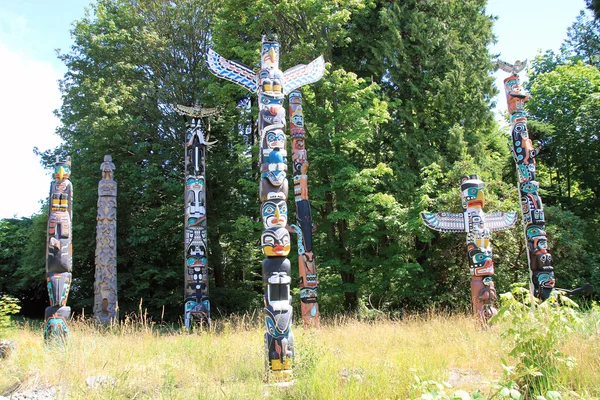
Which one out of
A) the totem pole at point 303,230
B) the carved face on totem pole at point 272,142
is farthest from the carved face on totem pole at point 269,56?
the totem pole at point 303,230

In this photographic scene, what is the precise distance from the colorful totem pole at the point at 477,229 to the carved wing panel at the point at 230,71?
3907 mm

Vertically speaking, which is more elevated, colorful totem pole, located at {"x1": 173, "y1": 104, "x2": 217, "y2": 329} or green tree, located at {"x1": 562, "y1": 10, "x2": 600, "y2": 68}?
green tree, located at {"x1": 562, "y1": 10, "x2": 600, "y2": 68}

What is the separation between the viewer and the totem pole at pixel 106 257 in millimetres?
11453

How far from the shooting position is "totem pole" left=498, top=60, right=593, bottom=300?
30.3 feet

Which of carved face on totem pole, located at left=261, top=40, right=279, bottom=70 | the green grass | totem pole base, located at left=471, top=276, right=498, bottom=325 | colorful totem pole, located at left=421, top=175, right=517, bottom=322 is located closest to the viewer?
the green grass

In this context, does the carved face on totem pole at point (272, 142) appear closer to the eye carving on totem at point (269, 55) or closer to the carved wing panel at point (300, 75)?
the carved wing panel at point (300, 75)

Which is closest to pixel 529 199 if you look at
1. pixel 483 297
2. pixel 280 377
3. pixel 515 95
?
pixel 515 95

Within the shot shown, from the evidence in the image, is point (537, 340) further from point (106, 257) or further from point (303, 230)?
point (106, 257)

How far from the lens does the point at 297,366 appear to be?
5.31m

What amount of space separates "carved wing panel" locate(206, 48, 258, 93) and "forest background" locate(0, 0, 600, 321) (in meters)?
5.05

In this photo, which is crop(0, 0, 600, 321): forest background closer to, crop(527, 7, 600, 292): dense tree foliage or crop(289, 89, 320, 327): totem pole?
crop(527, 7, 600, 292): dense tree foliage

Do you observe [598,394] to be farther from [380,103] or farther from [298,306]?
[298,306]

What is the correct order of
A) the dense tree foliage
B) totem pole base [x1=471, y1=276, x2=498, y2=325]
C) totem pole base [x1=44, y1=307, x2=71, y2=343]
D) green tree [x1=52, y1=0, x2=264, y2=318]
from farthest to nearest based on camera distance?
the dense tree foliage
green tree [x1=52, y1=0, x2=264, y2=318]
totem pole base [x1=471, y1=276, x2=498, y2=325]
totem pole base [x1=44, y1=307, x2=71, y2=343]

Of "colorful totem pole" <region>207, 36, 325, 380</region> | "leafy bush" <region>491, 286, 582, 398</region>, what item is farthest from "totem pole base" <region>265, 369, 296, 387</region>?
"leafy bush" <region>491, 286, 582, 398</region>
